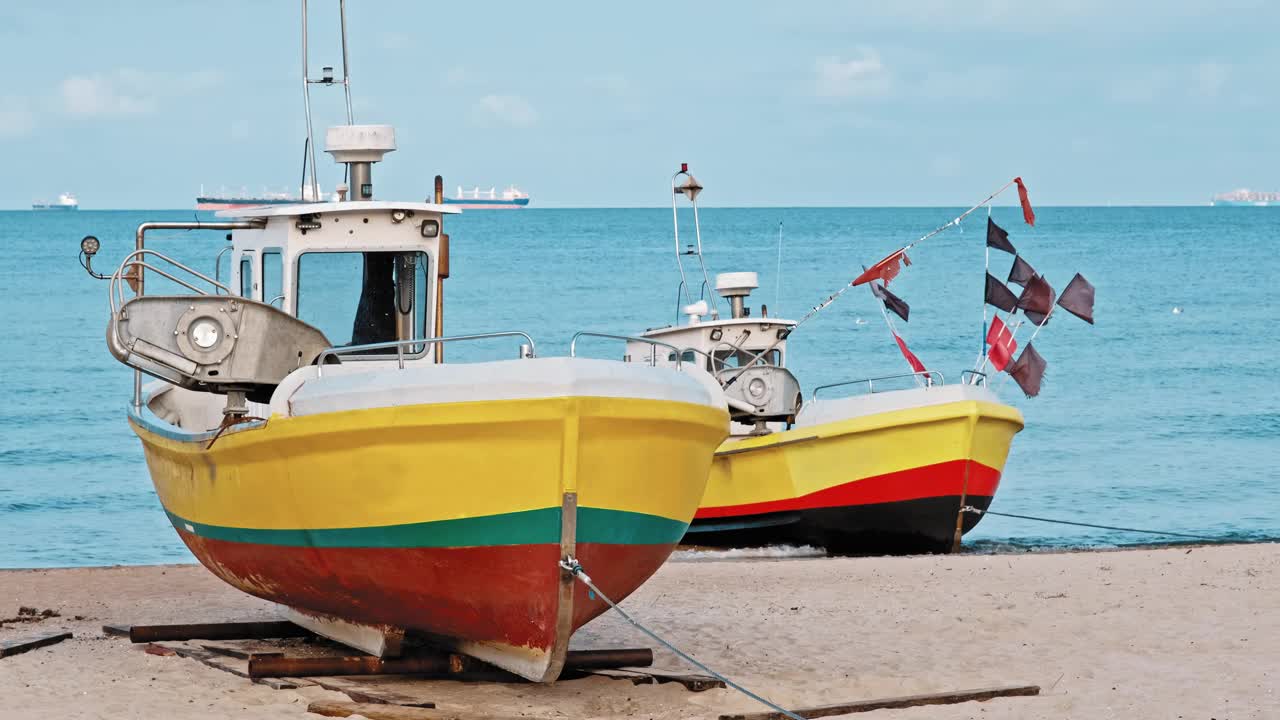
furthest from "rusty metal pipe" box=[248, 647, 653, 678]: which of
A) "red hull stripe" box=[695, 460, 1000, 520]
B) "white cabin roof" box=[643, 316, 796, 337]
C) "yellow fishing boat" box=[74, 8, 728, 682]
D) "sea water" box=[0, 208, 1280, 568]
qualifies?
"white cabin roof" box=[643, 316, 796, 337]

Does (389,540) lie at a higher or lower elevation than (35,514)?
higher

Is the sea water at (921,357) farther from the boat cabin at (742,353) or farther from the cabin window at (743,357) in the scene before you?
the cabin window at (743,357)

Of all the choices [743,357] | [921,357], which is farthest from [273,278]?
[921,357]

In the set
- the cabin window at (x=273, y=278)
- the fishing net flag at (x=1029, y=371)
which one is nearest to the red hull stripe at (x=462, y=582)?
the cabin window at (x=273, y=278)

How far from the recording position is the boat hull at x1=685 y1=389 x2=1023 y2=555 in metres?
15.6

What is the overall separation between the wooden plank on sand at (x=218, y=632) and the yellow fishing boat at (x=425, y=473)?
0.71 meters

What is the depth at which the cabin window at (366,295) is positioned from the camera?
10.1 m

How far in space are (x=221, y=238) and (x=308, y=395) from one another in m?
95.9

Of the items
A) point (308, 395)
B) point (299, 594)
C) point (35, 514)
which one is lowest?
point (35, 514)

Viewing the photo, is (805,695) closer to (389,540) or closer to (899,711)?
(899,711)

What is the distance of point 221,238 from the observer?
101m

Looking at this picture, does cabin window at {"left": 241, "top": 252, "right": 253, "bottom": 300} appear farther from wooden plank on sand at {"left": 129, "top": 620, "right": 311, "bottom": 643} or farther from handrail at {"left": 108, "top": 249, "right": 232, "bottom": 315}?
wooden plank on sand at {"left": 129, "top": 620, "right": 311, "bottom": 643}

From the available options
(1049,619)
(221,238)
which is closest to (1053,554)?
(1049,619)

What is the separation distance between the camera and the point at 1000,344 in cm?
1730
